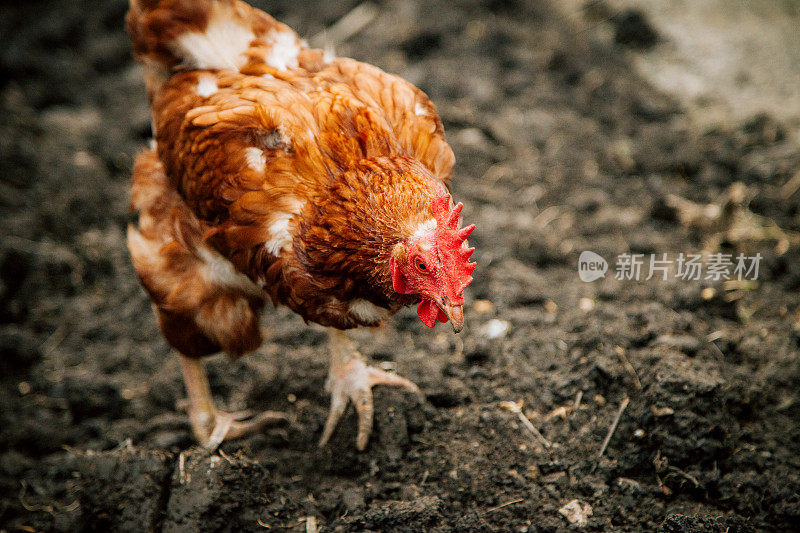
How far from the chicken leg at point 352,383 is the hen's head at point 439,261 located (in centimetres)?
108

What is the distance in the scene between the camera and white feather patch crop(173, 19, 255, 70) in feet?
9.64

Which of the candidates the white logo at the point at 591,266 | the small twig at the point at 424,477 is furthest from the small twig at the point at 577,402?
the white logo at the point at 591,266

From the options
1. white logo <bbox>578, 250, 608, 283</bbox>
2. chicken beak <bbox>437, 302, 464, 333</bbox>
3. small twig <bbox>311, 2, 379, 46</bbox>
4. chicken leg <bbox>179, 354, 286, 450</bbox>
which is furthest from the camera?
small twig <bbox>311, 2, 379, 46</bbox>

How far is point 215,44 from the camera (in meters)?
2.96

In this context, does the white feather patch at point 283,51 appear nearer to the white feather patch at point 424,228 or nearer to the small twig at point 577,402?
the white feather patch at point 424,228

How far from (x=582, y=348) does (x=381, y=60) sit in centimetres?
313

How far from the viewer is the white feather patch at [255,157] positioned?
2420 mm

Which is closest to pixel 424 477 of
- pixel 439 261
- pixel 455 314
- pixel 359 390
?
pixel 359 390

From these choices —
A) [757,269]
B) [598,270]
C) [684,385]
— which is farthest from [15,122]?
[757,269]

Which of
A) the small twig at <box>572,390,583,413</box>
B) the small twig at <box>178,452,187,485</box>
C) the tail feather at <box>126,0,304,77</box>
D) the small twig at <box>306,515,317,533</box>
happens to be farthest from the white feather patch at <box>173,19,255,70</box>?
the small twig at <box>572,390,583,413</box>

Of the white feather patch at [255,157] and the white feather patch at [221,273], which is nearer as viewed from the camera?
the white feather patch at [255,157]

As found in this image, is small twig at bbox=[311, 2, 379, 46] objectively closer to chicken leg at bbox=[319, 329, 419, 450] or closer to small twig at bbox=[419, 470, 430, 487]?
chicken leg at bbox=[319, 329, 419, 450]

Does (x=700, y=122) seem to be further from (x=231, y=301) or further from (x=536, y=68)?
(x=231, y=301)

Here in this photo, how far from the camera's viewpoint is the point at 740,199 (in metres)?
3.99
